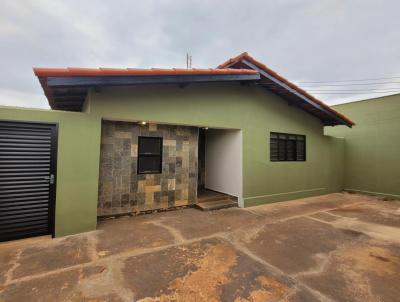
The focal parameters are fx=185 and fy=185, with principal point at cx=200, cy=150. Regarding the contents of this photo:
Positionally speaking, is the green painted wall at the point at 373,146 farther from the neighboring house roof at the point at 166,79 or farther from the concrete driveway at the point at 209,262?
the concrete driveway at the point at 209,262

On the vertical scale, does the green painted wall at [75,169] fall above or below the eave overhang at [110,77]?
below

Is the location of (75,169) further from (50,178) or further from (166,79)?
(166,79)

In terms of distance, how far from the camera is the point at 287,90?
6789 millimetres

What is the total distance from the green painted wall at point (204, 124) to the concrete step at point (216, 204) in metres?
0.53

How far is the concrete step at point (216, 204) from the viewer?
6051 mm

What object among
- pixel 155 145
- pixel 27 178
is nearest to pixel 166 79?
pixel 155 145

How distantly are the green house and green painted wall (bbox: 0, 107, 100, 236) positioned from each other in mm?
19

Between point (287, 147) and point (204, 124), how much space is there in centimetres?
415

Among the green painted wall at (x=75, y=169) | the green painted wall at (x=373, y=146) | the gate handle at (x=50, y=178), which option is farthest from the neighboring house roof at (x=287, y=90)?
the gate handle at (x=50, y=178)

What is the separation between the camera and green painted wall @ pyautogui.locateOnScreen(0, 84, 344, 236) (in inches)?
159

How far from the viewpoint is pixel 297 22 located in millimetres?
9250

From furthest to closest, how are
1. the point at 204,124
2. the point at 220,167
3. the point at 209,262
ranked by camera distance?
1. the point at 220,167
2. the point at 204,124
3. the point at 209,262

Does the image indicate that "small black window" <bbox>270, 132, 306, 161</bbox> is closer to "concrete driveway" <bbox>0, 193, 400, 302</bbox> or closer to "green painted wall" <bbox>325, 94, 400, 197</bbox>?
"concrete driveway" <bbox>0, 193, 400, 302</bbox>

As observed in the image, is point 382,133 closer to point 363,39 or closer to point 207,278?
point 363,39
